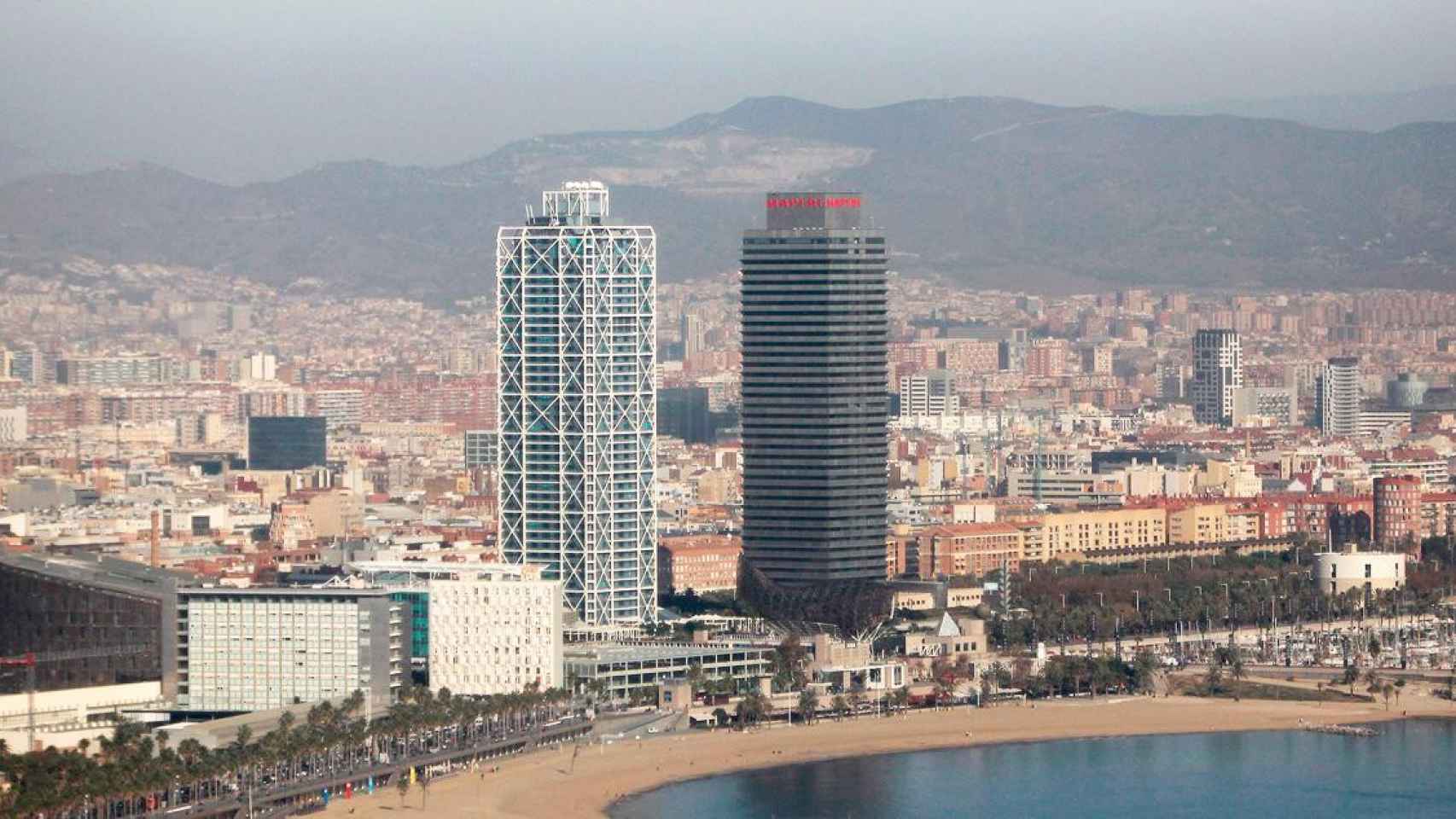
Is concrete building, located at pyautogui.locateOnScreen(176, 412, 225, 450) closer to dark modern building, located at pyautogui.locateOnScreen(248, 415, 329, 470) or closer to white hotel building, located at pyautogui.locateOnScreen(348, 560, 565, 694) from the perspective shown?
dark modern building, located at pyautogui.locateOnScreen(248, 415, 329, 470)

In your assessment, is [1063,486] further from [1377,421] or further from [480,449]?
[1377,421]

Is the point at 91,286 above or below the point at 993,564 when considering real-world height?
above

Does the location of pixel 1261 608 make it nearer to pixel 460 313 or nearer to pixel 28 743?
pixel 28 743

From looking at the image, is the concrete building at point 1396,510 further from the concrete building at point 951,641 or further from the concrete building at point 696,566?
the concrete building at point 951,641

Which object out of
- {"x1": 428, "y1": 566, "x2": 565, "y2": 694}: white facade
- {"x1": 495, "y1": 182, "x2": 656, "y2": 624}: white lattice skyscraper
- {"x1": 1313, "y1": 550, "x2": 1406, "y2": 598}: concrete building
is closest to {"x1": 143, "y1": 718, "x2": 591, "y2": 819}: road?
{"x1": 428, "y1": 566, "x2": 565, "y2": 694}: white facade

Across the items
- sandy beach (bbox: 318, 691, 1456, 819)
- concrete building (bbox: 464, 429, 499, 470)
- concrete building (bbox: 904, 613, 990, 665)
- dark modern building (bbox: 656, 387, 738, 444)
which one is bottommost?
sandy beach (bbox: 318, 691, 1456, 819)

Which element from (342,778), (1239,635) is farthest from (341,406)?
(342,778)

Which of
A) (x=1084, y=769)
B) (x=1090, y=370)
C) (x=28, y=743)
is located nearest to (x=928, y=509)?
(x=1084, y=769)
